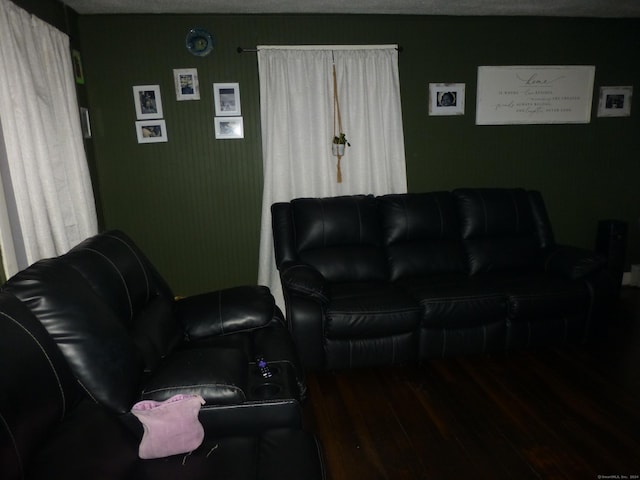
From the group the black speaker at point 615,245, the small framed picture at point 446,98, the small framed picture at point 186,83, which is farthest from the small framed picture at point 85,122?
the black speaker at point 615,245

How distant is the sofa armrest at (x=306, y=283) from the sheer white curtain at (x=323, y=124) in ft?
3.19

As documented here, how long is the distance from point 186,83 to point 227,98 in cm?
34

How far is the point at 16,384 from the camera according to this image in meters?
0.96

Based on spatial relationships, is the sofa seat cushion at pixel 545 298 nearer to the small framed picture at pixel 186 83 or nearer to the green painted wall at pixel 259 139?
the green painted wall at pixel 259 139

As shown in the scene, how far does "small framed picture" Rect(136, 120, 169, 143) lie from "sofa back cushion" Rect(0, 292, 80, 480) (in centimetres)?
232

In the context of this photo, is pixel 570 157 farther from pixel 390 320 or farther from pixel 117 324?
pixel 117 324

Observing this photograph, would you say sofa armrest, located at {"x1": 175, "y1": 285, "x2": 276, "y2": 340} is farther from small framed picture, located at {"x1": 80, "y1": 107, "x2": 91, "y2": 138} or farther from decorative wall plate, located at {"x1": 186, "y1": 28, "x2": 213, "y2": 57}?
decorative wall plate, located at {"x1": 186, "y1": 28, "x2": 213, "y2": 57}

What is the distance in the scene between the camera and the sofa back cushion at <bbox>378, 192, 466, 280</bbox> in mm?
2914

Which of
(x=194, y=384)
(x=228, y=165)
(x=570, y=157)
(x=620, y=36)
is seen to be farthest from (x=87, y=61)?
(x=620, y=36)

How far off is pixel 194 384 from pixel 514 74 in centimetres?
360

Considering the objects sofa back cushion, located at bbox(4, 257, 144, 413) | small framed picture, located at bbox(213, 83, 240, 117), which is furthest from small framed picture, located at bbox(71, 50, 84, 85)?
sofa back cushion, located at bbox(4, 257, 144, 413)

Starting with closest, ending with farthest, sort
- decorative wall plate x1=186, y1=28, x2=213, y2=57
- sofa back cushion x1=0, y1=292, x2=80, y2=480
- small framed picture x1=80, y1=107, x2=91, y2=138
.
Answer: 1. sofa back cushion x1=0, y1=292, x2=80, y2=480
2. small framed picture x1=80, y1=107, x2=91, y2=138
3. decorative wall plate x1=186, y1=28, x2=213, y2=57

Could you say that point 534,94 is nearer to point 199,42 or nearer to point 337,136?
point 337,136

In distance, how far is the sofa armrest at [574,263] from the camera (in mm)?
2627
